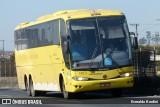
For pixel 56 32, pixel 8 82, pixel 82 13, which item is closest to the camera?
pixel 82 13

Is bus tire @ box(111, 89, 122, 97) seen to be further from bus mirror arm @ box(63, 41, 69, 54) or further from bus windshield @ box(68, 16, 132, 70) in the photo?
bus mirror arm @ box(63, 41, 69, 54)

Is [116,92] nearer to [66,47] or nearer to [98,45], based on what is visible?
[98,45]

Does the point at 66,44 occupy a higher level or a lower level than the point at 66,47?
higher

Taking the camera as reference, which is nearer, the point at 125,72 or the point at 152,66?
the point at 125,72

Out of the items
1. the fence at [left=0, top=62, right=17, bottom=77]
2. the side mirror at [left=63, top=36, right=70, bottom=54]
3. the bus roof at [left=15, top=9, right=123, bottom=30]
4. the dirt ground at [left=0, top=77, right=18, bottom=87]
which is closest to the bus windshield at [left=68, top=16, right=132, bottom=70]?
the side mirror at [left=63, top=36, right=70, bottom=54]

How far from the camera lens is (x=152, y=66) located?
114 ft

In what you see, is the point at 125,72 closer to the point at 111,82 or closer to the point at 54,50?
the point at 111,82

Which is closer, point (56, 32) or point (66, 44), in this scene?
point (66, 44)

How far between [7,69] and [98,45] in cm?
3981

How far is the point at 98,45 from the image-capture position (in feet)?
84.1

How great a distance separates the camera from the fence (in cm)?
6353

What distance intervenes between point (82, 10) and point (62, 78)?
3.13 meters

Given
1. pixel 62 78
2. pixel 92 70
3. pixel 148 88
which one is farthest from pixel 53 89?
pixel 148 88

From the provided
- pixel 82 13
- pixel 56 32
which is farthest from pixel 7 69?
pixel 82 13
